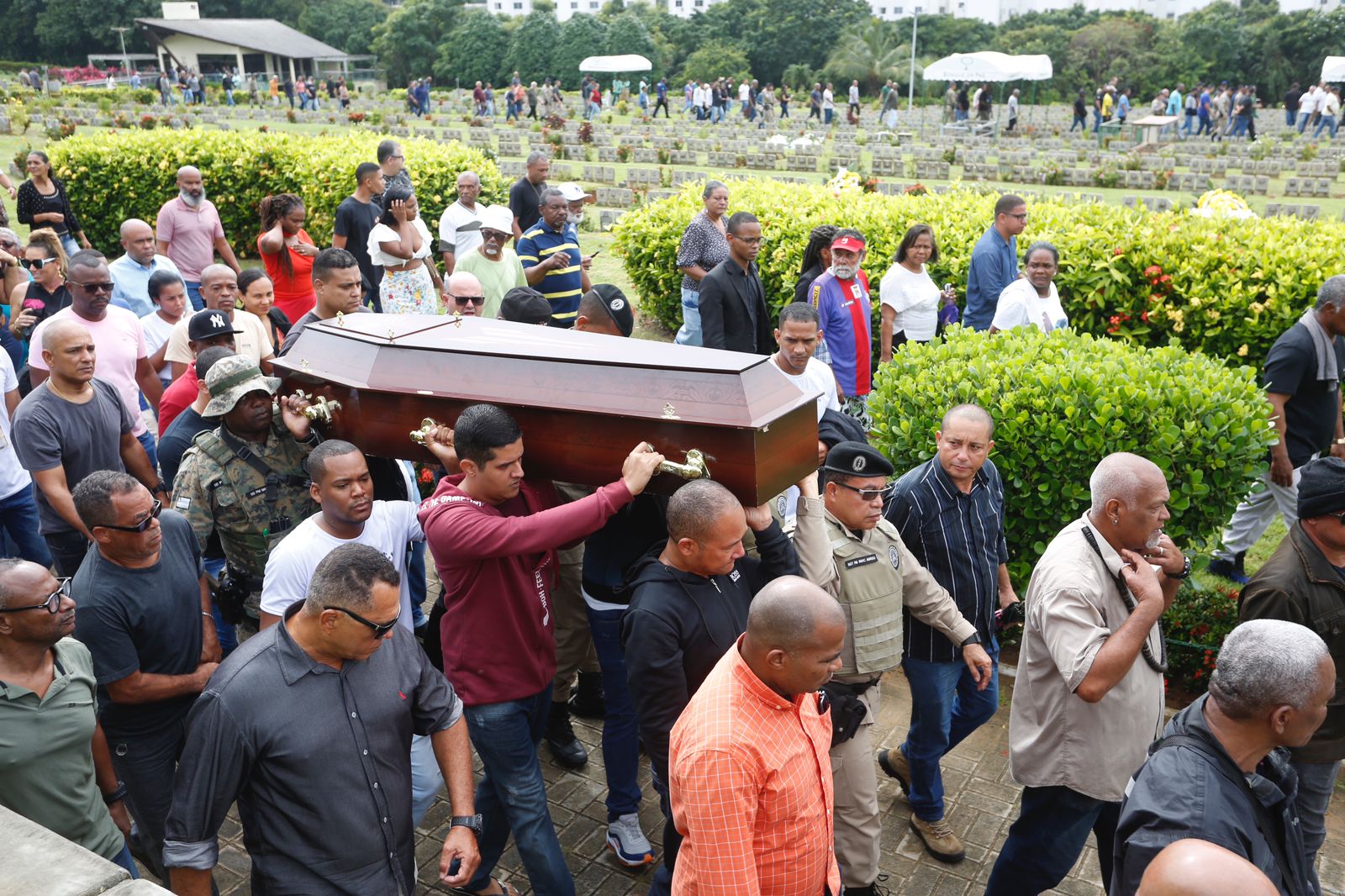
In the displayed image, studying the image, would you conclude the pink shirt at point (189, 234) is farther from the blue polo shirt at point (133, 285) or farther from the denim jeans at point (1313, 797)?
the denim jeans at point (1313, 797)

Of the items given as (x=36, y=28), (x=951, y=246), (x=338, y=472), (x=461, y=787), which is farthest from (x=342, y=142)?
(x=36, y=28)

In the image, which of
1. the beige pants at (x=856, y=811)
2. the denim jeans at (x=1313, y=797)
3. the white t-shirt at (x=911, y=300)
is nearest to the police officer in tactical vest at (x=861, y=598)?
the beige pants at (x=856, y=811)

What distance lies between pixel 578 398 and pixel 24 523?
3.36 meters

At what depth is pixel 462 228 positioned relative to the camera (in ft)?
28.4

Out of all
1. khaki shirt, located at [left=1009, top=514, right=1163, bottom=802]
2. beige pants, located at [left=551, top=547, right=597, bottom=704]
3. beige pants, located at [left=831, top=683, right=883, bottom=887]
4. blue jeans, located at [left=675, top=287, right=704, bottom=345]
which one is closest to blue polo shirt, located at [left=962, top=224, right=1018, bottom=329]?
blue jeans, located at [left=675, top=287, right=704, bottom=345]

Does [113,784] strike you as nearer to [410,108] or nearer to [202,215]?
[202,215]

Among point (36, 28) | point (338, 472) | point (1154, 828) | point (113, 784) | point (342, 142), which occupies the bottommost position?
point (113, 784)

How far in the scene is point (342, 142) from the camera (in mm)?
14414

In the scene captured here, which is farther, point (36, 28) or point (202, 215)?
point (36, 28)

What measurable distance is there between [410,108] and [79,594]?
40322mm

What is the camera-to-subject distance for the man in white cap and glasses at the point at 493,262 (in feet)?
23.6

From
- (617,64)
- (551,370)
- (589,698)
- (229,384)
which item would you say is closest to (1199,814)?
(551,370)

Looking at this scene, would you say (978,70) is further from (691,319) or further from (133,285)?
(133,285)

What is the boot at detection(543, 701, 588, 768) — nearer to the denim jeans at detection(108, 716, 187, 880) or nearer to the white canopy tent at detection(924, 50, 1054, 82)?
the denim jeans at detection(108, 716, 187, 880)
